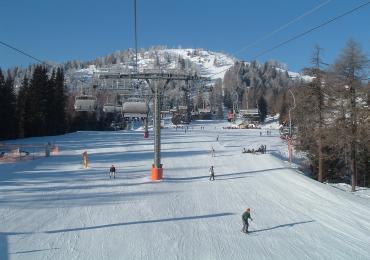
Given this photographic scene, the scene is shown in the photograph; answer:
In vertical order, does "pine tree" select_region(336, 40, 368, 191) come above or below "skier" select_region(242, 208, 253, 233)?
above

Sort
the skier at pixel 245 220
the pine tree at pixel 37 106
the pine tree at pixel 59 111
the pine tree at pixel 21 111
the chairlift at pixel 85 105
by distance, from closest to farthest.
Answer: the skier at pixel 245 220 → the chairlift at pixel 85 105 → the pine tree at pixel 21 111 → the pine tree at pixel 37 106 → the pine tree at pixel 59 111

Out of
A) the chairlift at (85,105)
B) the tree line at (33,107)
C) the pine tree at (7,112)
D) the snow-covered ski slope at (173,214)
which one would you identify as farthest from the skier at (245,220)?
the pine tree at (7,112)

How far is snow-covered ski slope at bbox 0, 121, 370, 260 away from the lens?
2033 cm

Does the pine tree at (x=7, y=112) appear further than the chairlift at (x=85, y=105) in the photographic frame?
Yes

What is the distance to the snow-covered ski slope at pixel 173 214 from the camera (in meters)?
20.3

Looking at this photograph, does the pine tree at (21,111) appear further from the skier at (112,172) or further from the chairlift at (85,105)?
the skier at (112,172)

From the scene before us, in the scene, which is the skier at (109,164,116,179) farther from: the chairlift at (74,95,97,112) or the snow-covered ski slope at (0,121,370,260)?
the chairlift at (74,95,97,112)

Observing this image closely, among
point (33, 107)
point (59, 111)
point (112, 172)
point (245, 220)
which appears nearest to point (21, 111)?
point (33, 107)

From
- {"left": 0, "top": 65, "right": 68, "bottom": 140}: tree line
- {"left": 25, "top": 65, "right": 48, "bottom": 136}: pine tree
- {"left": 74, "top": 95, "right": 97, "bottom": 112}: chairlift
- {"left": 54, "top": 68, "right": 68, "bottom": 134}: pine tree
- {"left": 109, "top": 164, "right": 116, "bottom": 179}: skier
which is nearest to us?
{"left": 109, "top": 164, "right": 116, "bottom": 179}: skier

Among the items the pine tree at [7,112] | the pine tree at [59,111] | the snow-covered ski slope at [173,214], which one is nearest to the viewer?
the snow-covered ski slope at [173,214]

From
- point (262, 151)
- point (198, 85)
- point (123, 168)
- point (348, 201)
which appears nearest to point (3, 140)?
point (123, 168)

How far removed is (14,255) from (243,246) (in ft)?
32.5

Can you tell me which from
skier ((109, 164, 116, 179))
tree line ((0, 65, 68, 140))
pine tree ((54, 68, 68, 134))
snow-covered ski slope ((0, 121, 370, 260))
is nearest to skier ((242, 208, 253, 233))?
snow-covered ski slope ((0, 121, 370, 260))

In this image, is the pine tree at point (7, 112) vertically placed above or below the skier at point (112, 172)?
above
